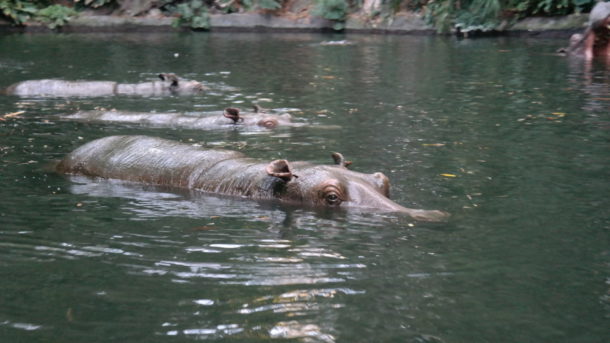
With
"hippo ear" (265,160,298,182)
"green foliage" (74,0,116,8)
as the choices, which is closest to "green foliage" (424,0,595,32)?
"green foliage" (74,0,116,8)

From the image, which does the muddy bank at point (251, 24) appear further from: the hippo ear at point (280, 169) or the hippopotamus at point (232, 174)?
the hippo ear at point (280, 169)

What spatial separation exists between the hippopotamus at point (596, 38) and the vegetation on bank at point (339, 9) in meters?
4.94

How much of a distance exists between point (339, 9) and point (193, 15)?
5.71 m

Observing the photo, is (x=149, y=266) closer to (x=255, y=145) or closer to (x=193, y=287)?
(x=193, y=287)

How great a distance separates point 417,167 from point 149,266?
4.05 metres

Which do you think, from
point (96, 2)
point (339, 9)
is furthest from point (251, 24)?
point (96, 2)

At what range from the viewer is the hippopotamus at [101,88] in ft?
52.0

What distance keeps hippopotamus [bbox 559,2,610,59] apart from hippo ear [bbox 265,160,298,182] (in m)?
14.7

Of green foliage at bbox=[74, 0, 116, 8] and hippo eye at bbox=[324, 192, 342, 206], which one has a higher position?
green foliage at bbox=[74, 0, 116, 8]

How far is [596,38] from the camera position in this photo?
2053 centimetres

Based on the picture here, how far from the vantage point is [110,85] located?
16297 mm

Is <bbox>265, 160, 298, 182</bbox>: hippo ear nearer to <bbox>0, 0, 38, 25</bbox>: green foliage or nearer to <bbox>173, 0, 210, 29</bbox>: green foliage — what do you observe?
<bbox>173, 0, 210, 29</bbox>: green foliage

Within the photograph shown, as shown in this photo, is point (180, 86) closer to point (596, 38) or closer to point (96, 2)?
point (596, 38)

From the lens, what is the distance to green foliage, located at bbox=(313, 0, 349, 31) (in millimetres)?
28986
